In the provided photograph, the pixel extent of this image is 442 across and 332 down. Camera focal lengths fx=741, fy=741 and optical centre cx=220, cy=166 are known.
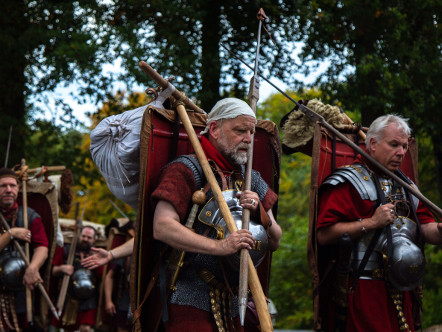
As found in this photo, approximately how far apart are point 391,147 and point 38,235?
3698 mm

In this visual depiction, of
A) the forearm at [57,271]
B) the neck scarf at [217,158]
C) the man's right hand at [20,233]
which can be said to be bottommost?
the forearm at [57,271]

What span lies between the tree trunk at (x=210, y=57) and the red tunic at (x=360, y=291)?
6028 millimetres

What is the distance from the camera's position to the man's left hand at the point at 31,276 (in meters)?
6.87

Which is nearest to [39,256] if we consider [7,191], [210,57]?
[7,191]

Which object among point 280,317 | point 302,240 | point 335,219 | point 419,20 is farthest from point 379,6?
point 280,317

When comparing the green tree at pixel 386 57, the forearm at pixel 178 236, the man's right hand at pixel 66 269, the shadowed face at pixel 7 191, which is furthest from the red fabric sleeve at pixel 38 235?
the green tree at pixel 386 57

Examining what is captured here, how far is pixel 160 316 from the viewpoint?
161 inches

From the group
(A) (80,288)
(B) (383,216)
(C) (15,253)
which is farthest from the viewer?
(A) (80,288)

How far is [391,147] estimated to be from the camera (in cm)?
505

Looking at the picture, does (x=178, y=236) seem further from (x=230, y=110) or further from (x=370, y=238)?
(x=370, y=238)

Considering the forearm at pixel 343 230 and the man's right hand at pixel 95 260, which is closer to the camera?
the forearm at pixel 343 230

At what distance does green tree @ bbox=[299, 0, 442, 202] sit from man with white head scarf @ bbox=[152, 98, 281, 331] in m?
6.15

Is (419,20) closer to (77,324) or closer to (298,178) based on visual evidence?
(77,324)

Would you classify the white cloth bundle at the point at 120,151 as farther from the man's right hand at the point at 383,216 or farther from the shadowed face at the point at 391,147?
the shadowed face at the point at 391,147
